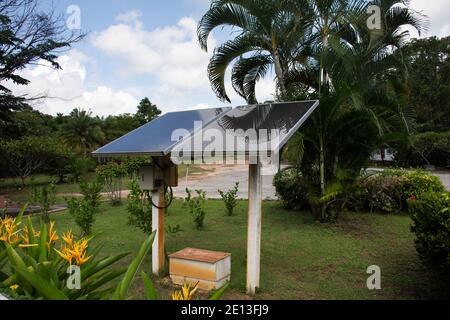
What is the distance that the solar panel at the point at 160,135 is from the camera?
13.0ft

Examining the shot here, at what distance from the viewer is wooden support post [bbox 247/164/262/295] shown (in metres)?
4.09

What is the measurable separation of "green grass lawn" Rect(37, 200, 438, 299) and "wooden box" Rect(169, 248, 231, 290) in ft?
0.57

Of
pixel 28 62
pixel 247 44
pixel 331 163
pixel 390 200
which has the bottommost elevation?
pixel 390 200

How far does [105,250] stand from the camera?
6191 mm

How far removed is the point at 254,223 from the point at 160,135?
61.8 inches

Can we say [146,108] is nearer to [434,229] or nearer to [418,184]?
Result: [418,184]

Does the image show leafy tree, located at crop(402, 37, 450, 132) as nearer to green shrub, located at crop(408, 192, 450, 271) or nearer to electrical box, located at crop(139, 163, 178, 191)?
green shrub, located at crop(408, 192, 450, 271)

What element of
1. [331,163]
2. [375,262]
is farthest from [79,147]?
[375,262]

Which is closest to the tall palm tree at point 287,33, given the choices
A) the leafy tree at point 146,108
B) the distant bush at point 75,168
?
the distant bush at point 75,168

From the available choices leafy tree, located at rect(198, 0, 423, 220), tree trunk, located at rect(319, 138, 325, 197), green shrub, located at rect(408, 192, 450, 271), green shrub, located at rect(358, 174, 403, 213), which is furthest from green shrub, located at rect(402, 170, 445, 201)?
green shrub, located at rect(408, 192, 450, 271)
